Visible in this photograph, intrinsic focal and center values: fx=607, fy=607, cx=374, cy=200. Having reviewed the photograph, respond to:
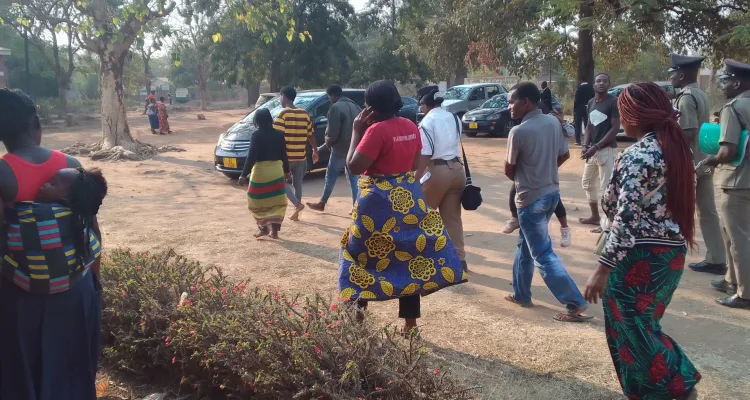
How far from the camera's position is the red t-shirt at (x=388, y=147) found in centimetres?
361

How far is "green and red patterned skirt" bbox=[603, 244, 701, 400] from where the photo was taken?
2.76 meters

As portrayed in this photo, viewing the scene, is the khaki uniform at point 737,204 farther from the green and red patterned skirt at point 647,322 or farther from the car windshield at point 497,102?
the car windshield at point 497,102

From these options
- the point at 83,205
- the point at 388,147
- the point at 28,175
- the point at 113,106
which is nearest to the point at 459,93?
the point at 113,106

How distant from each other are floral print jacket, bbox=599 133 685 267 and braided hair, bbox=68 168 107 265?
2291 millimetres

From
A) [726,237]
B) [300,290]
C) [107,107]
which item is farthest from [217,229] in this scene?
[107,107]

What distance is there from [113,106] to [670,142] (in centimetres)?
1537

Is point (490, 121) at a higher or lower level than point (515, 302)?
higher

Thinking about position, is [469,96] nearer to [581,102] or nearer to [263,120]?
[581,102]

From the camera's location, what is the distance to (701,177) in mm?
5238

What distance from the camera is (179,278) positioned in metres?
4.06

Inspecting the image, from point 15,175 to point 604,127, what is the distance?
19.8ft

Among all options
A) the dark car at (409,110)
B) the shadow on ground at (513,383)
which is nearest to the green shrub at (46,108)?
the dark car at (409,110)

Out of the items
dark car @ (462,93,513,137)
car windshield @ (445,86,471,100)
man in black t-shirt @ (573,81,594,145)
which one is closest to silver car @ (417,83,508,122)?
car windshield @ (445,86,471,100)

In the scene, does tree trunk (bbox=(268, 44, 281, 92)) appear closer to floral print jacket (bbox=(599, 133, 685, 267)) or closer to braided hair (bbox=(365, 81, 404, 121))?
braided hair (bbox=(365, 81, 404, 121))
